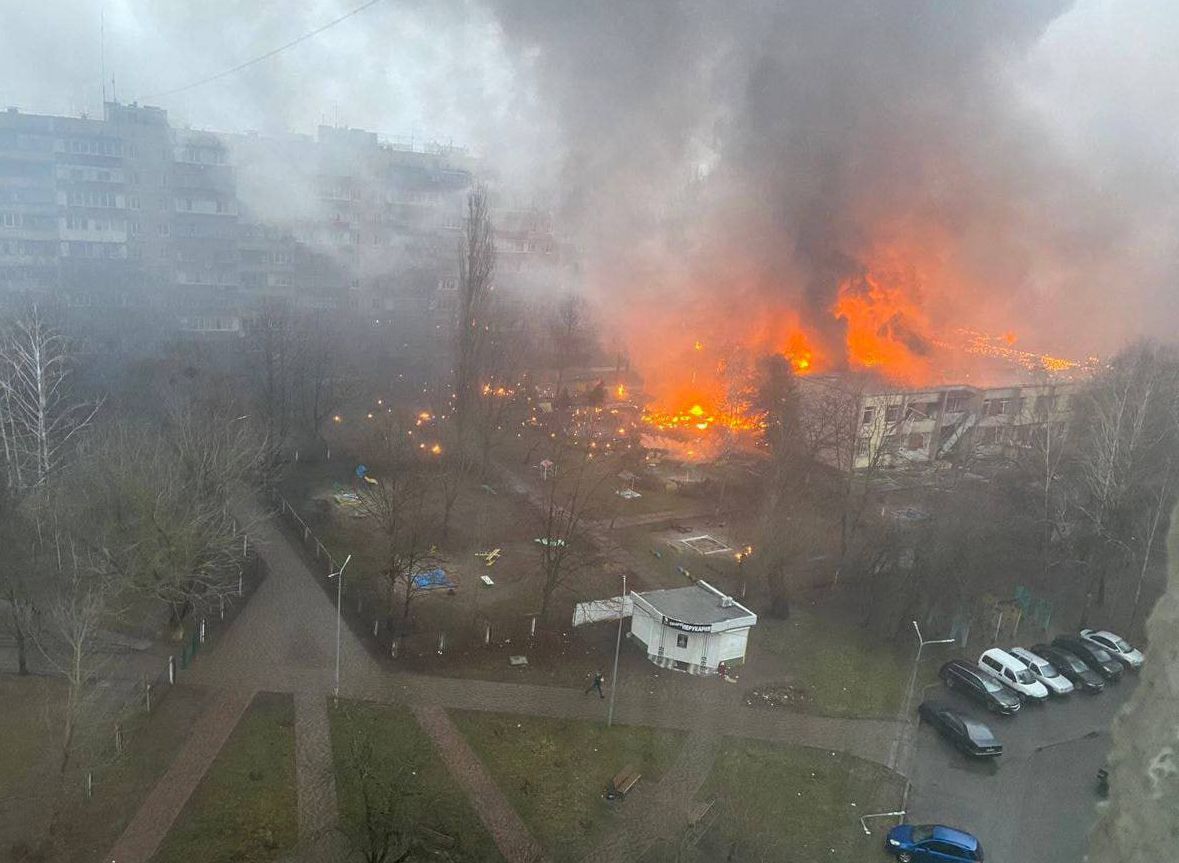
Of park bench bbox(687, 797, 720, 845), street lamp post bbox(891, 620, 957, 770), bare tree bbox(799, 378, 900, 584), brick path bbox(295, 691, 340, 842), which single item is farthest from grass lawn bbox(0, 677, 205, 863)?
bare tree bbox(799, 378, 900, 584)

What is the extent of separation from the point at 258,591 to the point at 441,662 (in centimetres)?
388

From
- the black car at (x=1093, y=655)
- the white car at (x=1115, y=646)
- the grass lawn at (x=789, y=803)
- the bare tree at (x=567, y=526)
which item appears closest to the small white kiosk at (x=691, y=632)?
the bare tree at (x=567, y=526)

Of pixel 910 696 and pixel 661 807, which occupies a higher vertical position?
pixel 910 696

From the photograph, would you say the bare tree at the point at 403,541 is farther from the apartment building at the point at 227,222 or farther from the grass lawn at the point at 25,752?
the apartment building at the point at 227,222

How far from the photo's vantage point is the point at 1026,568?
16.6 meters

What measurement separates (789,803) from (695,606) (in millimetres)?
3684

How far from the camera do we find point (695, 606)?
12562 millimetres

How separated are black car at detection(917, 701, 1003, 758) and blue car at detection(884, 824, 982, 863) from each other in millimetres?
1911

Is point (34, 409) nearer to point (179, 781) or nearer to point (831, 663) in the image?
point (179, 781)

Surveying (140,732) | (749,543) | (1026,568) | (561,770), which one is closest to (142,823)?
(140,732)

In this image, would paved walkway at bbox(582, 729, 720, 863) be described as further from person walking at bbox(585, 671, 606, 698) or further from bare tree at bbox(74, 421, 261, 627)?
bare tree at bbox(74, 421, 261, 627)

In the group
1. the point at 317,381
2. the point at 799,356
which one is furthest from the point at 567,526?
the point at 799,356

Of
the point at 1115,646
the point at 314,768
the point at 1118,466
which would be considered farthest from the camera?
the point at 1118,466

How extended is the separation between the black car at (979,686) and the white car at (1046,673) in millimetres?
671
